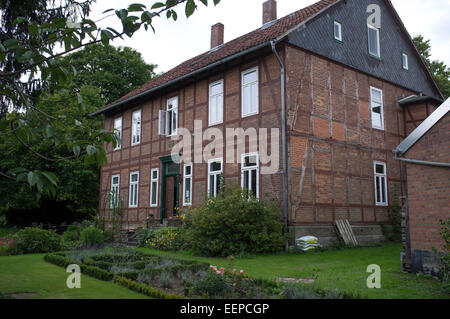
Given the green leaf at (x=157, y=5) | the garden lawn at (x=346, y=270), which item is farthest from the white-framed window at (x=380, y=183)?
the green leaf at (x=157, y=5)

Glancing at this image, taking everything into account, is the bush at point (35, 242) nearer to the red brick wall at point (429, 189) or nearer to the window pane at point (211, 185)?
the window pane at point (211, 185)

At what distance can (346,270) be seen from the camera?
851 cm

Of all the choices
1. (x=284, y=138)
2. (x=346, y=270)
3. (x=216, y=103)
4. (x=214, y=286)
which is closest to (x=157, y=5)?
(x=214, y=286)

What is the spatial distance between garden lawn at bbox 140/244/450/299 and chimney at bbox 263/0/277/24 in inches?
453

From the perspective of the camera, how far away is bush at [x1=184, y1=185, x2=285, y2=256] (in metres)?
11.7

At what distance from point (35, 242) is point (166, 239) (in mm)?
4468

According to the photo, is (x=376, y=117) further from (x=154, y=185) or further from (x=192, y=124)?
(x=154, y=185)

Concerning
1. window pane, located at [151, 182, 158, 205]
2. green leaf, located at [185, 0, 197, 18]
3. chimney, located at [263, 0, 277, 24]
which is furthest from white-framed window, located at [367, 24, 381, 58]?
green leaf, located at [185, 0, 197, 18]

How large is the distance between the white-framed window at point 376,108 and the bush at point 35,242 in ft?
42.5

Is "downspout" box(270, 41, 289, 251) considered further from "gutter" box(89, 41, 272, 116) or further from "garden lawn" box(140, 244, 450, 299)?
"garden lawn" box(140, 244, 450, 299)
